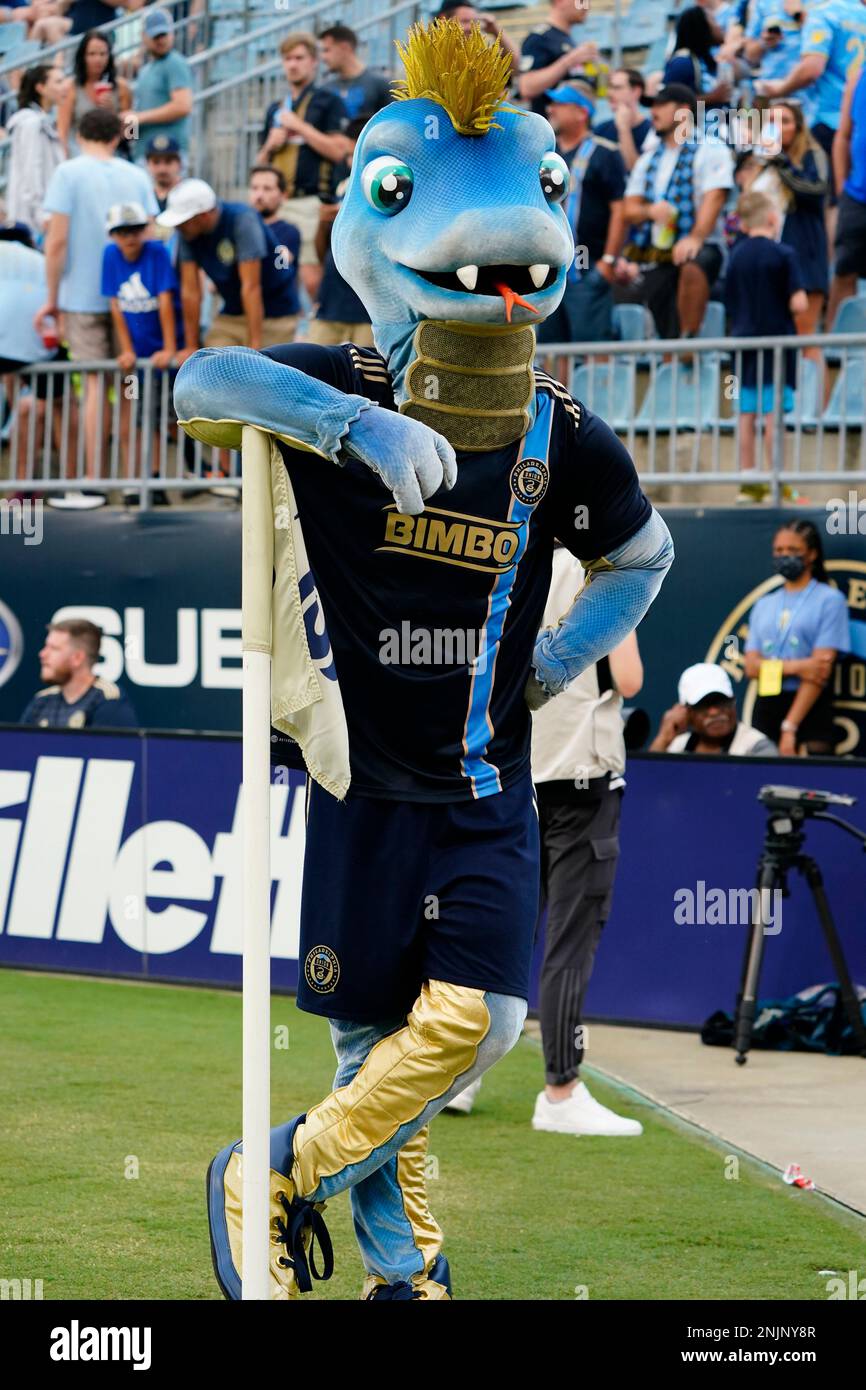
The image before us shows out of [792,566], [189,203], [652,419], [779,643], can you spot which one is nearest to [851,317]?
[652,419]

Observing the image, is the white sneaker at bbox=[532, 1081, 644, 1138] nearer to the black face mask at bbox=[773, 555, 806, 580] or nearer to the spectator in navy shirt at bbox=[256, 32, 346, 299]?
the black face mask at bbox=[773, 555, 806, 580]

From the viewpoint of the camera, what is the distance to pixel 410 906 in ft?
13.3

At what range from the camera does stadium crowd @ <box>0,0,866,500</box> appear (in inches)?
421

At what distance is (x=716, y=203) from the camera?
10961mm

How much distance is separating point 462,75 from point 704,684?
4976 mm

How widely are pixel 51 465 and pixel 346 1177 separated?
8.85m

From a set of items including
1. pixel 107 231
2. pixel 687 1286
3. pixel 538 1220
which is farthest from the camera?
pixel 107 231

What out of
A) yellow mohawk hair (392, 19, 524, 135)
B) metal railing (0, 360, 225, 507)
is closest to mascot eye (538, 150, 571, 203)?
yellow mohawk hair (392, 19, 524, 135)

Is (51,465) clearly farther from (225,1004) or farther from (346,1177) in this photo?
(346,1177)

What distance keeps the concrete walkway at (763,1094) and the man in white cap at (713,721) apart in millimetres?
1372

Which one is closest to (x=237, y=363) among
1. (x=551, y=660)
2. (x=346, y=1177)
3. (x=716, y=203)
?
(x=551, y=660)

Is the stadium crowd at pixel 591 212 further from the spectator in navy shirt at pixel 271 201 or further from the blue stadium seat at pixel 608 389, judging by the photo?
the blue stadium seat at pixel 608 389

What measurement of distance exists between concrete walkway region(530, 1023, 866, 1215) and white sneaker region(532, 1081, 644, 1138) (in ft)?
1.15
